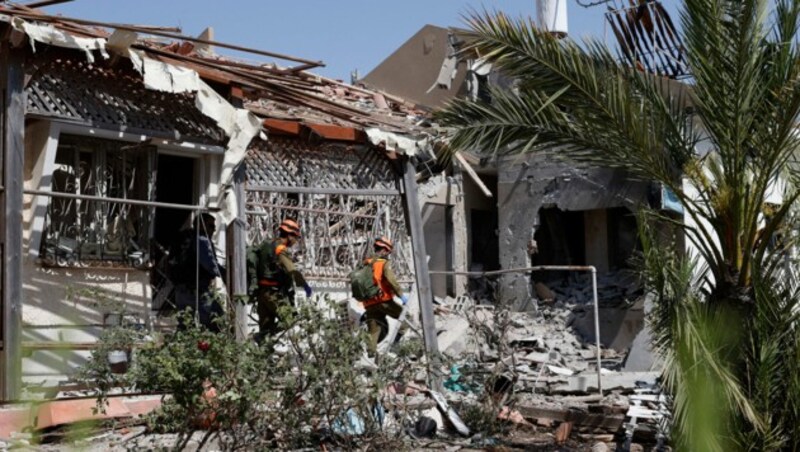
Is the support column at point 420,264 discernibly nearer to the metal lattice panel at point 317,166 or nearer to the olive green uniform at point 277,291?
the metal lattice panel at point 317,166

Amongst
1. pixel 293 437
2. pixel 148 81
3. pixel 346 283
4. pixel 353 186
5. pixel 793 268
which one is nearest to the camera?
pixel 293 437

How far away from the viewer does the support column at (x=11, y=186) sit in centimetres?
915

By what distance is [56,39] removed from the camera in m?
9.41

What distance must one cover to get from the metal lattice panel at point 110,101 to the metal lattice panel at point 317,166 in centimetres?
78

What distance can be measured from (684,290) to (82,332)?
18.1 ft

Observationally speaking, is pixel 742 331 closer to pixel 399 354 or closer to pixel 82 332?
pixel 399 354

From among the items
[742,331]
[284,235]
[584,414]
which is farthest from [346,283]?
[742,331]

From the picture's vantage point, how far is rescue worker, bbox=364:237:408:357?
38.8 feet

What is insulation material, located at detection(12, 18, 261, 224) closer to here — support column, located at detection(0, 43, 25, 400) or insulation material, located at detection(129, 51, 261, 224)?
insulation material, located at detection(129, 51, 261, 224)

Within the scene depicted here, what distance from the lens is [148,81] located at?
10102 millimetres

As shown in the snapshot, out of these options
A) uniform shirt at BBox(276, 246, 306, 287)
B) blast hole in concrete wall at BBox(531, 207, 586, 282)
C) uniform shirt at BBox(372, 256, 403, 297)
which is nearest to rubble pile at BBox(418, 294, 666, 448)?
uniform shirt at BBox(372, 256, 403, 297)

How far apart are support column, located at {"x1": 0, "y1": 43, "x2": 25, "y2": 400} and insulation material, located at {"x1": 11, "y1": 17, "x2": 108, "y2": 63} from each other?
0.30 meters

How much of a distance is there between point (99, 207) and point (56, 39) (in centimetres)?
197

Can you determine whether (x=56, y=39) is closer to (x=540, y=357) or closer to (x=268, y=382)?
(x=268, y=382)
